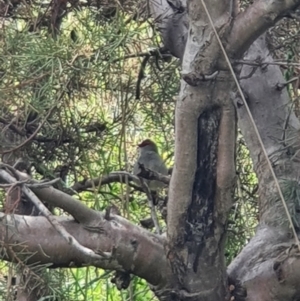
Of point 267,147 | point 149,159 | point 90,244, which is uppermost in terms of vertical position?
point 149,159

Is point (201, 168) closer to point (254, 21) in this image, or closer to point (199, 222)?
point (199, 222)

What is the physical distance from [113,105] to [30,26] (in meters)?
0.25

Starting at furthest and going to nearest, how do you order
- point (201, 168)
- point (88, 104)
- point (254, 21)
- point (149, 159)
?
point (149, 159)
point (88, 104)
point (201, 168)
point (254, 21)

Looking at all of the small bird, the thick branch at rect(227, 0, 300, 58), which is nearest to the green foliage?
the small bird

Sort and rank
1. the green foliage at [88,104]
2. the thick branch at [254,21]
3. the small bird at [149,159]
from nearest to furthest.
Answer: the thick branch at [254,21], the green foliage at [88,104], the small bird at [149,159]

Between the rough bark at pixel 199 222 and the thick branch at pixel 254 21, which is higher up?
the thick branch at pixel 254 21

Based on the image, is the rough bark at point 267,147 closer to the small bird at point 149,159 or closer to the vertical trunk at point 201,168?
the vertical trunk at point 201,168

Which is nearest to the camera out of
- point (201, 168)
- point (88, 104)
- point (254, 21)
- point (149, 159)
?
point (254, 21)

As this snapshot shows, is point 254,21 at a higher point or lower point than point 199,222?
higher

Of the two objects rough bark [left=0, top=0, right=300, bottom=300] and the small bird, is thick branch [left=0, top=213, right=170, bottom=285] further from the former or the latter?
the small bird

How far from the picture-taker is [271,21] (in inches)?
42.9

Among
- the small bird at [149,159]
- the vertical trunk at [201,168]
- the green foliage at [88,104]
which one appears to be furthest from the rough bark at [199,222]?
the small bird at [149,159]

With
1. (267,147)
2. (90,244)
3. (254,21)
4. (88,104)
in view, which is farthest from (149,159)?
(254,21)

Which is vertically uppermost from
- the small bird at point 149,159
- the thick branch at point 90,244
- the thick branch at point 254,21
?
the small bird at point 149,159
